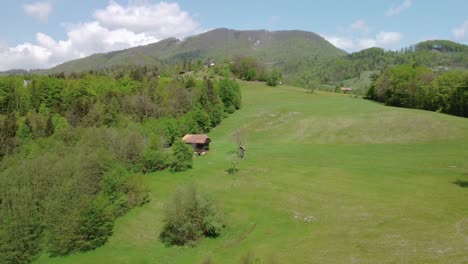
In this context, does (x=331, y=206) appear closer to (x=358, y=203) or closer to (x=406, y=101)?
A: (x=358, y=203)

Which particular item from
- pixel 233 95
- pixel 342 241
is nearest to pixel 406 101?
pixel 233 95

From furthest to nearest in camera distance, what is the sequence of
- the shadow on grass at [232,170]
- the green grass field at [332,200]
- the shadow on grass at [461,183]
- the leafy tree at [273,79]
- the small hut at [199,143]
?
the leafy tree at [273,79] < the small hut at [199,143] < the shadow on grass at [232,170] < the shadow on grass at [461,183] < the green grass field at [332,200]

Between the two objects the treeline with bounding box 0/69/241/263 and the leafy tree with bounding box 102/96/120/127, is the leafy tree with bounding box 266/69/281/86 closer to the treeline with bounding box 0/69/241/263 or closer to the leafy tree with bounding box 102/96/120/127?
the treeline with bounding box 0/69/241/263

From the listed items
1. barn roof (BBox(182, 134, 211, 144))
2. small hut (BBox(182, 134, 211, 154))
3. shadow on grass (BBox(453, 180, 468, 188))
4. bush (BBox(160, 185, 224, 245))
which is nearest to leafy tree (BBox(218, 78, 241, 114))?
barn roof (BBox(182, 134, 211, 144))

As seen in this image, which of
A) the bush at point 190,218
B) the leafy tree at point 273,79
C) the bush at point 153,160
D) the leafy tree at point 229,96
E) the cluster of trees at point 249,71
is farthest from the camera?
the cluster of trees at point 249,71

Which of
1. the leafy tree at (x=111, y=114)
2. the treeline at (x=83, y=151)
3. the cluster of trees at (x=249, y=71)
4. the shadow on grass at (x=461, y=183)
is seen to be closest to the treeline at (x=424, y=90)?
the treeline at (x=83, y=151)

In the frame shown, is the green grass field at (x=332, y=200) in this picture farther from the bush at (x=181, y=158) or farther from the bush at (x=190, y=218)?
the bush at (x=181, y=158)

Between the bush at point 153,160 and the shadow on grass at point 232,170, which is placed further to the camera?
the bush at point 153,160
